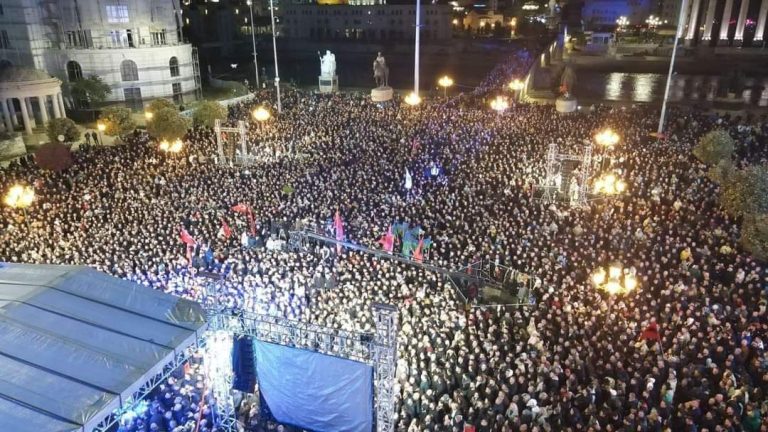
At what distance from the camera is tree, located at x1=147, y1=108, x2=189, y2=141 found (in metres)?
27.5

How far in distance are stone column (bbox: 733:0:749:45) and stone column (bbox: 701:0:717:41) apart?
246cm

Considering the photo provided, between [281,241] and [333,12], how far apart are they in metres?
76.8

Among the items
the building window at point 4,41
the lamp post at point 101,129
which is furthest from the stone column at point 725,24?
the building window at point 4,41

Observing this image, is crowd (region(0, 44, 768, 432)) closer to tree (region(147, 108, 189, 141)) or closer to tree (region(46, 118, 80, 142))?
tree (region(147, 108, 189, 141))

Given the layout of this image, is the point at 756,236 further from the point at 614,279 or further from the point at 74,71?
the point at 74,71

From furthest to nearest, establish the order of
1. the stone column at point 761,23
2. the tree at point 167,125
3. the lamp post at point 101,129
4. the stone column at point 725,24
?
the stone column at point 725,24 → the stone column at point 761,23 → the lamp post at point 101,129 → the tree at point 167,125

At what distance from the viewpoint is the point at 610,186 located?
20.8m

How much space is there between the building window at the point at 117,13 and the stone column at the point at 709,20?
58162 mm

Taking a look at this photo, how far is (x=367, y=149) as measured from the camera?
25812 millimetres

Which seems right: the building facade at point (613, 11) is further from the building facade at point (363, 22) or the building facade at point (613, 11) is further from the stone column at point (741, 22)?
the stone column at point (741, 22)

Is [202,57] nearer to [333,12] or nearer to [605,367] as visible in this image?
[333,12]

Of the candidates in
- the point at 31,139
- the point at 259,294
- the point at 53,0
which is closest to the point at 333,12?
the point at 53,0

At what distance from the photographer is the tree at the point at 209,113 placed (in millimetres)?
31625

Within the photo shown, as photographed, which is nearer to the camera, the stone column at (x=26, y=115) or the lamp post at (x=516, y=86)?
the stone column at (x=26, y=115)
